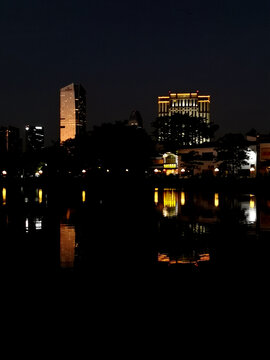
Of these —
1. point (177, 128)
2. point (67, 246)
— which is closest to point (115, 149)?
point (177, 128)

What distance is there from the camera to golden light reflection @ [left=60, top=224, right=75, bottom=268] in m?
8.38

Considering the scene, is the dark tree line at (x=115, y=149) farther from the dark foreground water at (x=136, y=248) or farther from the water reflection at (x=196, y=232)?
the dark foreground water at (x=136, y=248)

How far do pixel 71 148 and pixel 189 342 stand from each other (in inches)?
3026

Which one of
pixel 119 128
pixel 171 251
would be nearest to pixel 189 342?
pixel 171 251

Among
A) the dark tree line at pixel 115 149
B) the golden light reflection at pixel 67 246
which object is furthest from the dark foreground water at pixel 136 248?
the dark tree line at pixel 115 149

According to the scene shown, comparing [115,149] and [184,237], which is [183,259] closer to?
[184,237]

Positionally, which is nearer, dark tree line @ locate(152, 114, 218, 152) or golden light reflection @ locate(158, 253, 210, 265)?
golden light reflection @ locate(158, 253, 210, 265)

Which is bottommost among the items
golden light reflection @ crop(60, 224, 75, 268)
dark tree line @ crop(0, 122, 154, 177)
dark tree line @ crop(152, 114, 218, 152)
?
golden light reflection @ crop(60, 224, 75, 268)

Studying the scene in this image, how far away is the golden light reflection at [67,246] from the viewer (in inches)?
330

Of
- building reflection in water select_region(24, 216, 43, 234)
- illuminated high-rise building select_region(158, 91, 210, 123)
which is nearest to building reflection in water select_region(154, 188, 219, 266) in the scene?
building reflection in water select_region(24, 216, 43, 234)

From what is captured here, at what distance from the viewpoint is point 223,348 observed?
4.31 meters

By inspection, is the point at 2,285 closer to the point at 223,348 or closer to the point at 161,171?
the point at 223,348

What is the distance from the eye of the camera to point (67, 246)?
10164mm

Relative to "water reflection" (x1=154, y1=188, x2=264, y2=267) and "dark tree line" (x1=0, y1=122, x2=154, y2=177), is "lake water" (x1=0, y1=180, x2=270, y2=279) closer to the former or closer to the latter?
"water reflection" (x1=154, y1=188, x2=264, y2=267)
